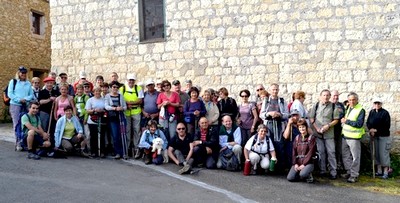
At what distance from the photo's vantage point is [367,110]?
333 inches

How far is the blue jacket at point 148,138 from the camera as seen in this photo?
7754 mm

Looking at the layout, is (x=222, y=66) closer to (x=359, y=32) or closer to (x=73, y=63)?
(x=359, y=32)

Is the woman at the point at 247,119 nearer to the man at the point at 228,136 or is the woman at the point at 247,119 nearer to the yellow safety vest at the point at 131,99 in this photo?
the man at the point at 228,136

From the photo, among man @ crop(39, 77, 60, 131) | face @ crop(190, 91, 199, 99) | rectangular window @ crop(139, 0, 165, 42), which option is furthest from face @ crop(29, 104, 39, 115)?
rectangular window @ crop(139, 0, 165, 42)

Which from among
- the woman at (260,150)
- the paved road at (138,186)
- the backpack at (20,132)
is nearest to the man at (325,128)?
the paved road at (138,186)

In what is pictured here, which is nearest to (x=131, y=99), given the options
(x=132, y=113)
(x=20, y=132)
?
(x=132, y=113)

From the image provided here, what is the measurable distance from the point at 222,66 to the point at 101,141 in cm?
349

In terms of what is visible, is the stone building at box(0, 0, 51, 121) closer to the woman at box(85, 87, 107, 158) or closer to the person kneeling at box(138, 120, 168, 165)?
the woman at box(85, 87, 107, 158)

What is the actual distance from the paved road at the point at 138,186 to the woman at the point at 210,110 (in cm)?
104

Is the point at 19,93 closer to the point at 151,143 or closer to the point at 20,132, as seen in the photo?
the point at 20,132

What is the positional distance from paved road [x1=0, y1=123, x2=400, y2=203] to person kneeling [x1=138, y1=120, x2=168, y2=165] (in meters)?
0.23

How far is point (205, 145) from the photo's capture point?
25.0 ft

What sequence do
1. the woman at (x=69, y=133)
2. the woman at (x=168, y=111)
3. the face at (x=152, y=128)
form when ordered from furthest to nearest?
the woman at (x=168, y=111) → the woman at (x=69, y=133) → the face at (x=152, y=128)

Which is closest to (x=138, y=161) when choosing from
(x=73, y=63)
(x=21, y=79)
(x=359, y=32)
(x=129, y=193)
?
(x=129, y=193)
